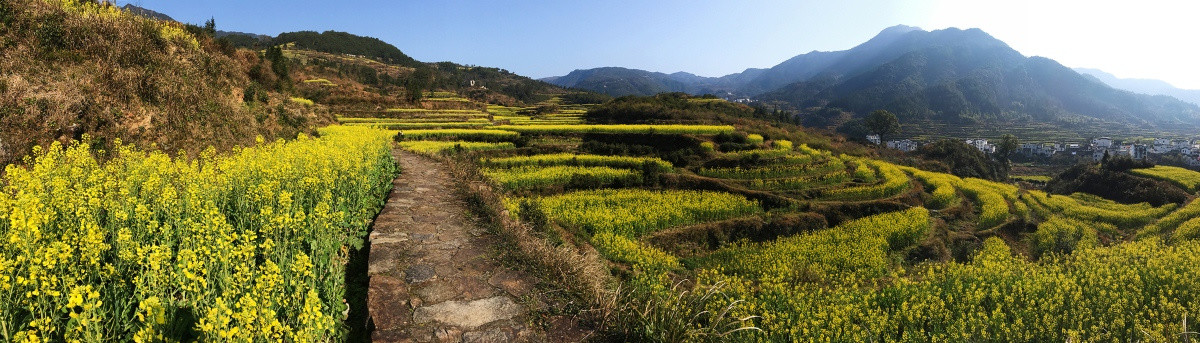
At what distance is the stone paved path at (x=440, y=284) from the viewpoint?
12.2ft

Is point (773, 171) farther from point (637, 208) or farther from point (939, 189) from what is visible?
point (637, 208)

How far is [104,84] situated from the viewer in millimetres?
9289

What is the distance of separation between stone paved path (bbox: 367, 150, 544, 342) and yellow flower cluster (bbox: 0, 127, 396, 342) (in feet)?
1.20

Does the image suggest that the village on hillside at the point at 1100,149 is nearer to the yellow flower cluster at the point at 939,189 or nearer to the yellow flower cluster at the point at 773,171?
the yellow flower cluster at the point at 939,189

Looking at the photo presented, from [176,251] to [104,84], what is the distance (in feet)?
28.0

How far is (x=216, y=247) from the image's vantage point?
121 inches

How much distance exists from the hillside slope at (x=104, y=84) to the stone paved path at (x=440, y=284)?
6.52m

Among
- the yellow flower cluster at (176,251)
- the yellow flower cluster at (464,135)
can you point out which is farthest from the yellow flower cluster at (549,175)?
Answer: the yellow flower cluster at (176,251)

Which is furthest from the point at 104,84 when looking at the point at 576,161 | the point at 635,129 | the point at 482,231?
the point at 635,129

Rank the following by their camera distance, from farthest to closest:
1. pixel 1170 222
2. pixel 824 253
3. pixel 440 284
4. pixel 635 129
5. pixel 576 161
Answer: pixel 635 129, pixel 576 161, pixel 1170 222, pixel 824 253, pixel 440 284

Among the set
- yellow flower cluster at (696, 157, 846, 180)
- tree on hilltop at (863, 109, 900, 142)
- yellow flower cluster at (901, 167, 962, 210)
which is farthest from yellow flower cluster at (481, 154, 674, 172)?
tree on hilltop at (863, 109, 900, 142)

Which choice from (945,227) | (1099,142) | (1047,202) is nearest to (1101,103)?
(1099,142)

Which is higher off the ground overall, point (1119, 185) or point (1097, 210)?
point (1119, 185)

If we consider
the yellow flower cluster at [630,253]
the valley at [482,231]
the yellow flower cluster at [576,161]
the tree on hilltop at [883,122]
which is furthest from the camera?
the tree on hilltop at [883,122]
